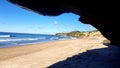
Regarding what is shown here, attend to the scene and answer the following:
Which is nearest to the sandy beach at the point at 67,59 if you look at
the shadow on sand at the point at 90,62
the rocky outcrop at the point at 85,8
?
the shadow on sand at the point at 90,62

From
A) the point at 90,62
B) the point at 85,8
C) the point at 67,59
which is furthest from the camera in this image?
the point at 67,59

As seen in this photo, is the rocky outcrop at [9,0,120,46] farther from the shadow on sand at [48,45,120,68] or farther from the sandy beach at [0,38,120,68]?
the sandy beach at [0,38,120,68]

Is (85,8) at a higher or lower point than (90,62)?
higher

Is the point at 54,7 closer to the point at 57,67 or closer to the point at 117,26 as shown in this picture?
the point at 117,26

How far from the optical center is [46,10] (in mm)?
7953

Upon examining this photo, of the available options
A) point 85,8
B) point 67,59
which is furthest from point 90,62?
point 85,8

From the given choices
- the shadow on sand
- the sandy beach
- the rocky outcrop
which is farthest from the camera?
the sandy beach

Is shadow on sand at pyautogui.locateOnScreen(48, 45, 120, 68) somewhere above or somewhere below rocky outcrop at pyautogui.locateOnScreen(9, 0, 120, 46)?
below

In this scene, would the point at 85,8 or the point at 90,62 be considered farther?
the point at 90,62

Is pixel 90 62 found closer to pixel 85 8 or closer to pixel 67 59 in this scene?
pixel 67 59

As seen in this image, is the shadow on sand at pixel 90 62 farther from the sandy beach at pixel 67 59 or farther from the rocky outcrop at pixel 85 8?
the rocky outcrop at pixel 85 8

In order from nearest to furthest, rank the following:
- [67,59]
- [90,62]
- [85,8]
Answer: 1. [85,8]
2. [90,62]
3. [67,59]

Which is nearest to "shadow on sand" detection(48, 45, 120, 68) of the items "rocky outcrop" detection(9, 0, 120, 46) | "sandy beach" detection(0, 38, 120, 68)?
"sandy beach" detection(0, 38, 120, 68)

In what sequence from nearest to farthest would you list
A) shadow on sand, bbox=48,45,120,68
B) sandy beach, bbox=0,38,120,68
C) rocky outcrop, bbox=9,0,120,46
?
rocky outcrop, bbox=9,0,120,46, shadow on sand, bbox=48,45,120,68, sandy beach, bbox=0,38,120,68
